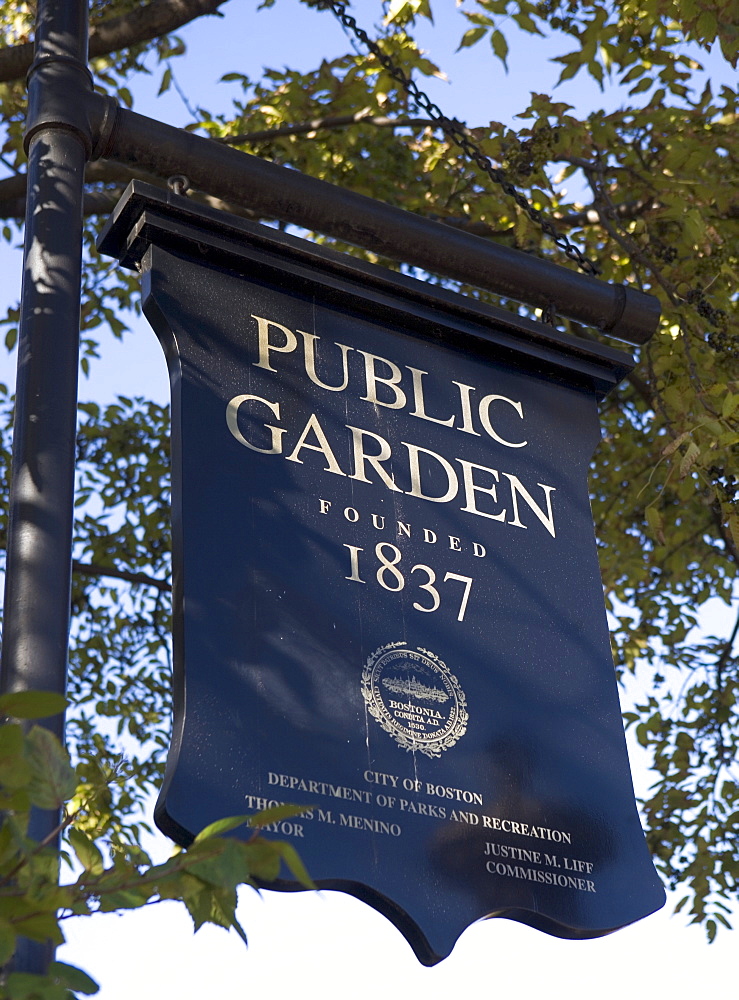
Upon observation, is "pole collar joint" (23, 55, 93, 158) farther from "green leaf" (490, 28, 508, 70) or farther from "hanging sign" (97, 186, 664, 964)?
"green leaf" (490, 28, 508, 70)

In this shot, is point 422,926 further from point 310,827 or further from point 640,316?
point 640,316

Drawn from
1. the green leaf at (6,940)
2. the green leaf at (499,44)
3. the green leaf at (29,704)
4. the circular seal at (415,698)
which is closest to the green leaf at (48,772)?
the green leaf at (29,704)

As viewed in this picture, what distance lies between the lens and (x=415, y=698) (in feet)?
8.25

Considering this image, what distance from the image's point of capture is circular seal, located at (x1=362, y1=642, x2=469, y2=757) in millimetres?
2475

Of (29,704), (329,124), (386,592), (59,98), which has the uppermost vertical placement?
(329,124)

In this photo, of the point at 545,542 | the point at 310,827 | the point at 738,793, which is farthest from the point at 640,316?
the point at 738,793

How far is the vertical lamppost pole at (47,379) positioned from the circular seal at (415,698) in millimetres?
558

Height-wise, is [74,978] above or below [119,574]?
below

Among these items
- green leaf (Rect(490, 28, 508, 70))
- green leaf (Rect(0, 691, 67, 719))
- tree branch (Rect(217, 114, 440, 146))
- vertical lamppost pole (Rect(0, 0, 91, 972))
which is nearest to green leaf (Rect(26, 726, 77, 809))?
green leaf (Rect(0, 691, 67, 719))

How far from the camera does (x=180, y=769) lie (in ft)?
7.13

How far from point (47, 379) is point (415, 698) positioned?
0.87 metres

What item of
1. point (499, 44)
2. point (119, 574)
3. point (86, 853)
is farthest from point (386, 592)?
point (119, 574)

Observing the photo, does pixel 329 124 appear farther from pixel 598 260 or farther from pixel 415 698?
pixel 415 698

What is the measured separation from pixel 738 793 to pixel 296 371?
4.45m
